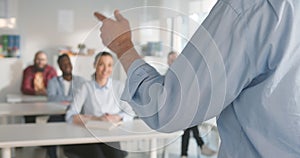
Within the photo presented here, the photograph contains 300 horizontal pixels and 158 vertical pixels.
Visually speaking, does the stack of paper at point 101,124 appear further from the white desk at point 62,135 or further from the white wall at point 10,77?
the white wall at point 10,77

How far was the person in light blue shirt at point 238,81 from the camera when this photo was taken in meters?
0.67

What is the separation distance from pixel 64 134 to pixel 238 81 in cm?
176

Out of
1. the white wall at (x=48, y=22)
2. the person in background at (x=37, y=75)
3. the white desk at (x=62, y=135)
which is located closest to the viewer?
the white desk at (x=62, y=135)

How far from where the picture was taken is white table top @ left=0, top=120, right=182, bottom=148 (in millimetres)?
2068

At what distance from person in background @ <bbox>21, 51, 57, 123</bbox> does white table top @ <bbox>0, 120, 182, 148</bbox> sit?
2756 millimetres

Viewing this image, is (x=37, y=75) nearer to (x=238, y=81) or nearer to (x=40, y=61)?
(x=40, y=61)

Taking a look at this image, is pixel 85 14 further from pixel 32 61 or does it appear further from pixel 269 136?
pixel 269 136

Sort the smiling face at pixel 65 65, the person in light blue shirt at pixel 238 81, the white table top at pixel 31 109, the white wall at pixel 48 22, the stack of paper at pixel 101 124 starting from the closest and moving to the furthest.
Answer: the person in light blue shirt at pixel 238 81
the stack of paper at pixel 101 124
the white table top at pixel 31 109
the smiling face at pixel 65 65
the white wall at pixel 48 22

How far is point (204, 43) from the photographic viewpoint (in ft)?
2.24

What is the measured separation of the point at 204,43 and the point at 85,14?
17.9ft

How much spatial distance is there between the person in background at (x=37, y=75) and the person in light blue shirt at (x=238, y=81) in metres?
4.62

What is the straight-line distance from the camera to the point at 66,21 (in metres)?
5.86

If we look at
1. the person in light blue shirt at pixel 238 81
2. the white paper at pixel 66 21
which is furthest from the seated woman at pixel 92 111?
the white paper at pixel 66 21

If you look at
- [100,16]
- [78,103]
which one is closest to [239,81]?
[100,16]
